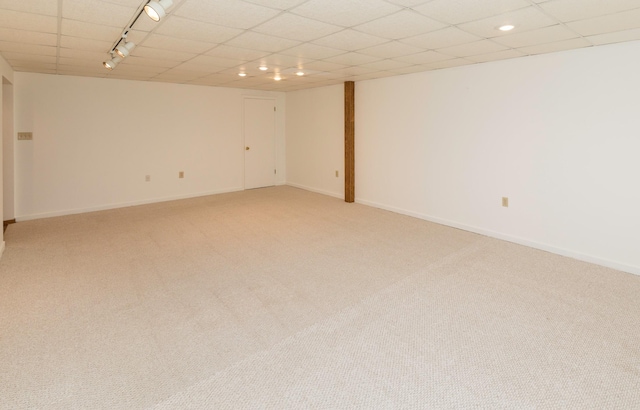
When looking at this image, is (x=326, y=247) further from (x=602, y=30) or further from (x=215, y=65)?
(x=602, y=30)

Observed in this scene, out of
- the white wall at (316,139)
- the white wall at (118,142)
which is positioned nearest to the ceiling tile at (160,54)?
the white wall at (118,142)

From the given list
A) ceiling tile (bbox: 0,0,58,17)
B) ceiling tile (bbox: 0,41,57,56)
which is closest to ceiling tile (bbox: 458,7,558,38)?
ceiling tile (bbox: 0,0,58,17)

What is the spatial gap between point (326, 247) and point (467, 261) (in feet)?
5.07

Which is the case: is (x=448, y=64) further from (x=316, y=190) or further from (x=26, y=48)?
(x=26, y=48)

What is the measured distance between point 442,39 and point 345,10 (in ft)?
4.16

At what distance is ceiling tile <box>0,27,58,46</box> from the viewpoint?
10.4ft

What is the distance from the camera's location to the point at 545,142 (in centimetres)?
411

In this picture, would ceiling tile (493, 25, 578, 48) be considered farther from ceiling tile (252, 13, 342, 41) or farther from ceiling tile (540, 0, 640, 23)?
ceiling tile (252, 13, 342, 41)

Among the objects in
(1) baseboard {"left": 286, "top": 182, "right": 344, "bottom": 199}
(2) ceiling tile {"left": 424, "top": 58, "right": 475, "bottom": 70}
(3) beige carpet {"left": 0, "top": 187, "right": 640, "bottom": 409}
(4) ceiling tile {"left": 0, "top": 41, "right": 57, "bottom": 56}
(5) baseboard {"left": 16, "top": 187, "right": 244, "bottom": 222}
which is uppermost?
(2) ceiling tile {"left": 424, "top": 58, "right": 475, "bottom": 70}

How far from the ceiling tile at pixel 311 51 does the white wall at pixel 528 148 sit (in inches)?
74.8

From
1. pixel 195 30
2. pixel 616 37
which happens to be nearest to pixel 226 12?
pixel 195 30

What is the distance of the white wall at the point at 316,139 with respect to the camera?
704 cm

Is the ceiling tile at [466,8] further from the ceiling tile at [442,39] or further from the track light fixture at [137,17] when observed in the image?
the track light fixture at [137,17]

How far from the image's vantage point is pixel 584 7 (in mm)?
2525
